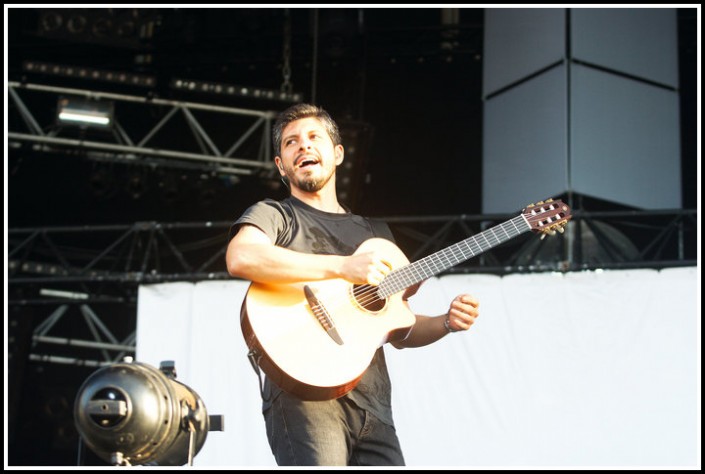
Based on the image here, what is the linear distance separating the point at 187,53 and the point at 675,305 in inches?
209

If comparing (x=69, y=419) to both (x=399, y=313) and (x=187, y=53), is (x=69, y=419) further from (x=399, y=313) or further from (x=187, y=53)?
(x=399, y=313)

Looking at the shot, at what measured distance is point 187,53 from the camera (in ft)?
33.7

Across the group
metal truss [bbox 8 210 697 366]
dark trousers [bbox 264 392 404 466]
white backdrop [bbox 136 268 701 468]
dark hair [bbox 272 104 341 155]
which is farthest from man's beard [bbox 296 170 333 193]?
metal truss [bbox 8 210 697 366]

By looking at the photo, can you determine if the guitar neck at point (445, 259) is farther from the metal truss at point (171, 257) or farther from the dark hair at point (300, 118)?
the metal truss at point (171, 257)

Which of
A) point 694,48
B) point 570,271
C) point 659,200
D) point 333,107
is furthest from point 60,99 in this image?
point 694,48

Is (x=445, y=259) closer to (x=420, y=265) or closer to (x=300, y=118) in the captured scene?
(x=420, y=265)

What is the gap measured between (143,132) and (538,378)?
5.08m

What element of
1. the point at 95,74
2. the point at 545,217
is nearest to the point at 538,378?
the point at 545,217

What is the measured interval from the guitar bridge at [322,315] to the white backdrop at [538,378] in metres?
4.34

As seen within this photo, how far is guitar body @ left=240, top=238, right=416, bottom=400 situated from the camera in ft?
11.0

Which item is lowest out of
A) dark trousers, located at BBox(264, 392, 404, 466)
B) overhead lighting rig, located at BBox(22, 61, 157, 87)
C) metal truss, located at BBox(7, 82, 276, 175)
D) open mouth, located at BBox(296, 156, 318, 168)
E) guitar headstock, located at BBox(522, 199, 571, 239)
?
dark trousers, located at BBox(264, 392, 404, 466)

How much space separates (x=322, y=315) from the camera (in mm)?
3516

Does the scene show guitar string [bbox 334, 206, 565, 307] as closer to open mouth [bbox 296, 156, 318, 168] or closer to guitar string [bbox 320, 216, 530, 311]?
guitar string [bbox 320, 216, 530, 311]

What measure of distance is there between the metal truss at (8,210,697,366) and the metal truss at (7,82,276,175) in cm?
68
